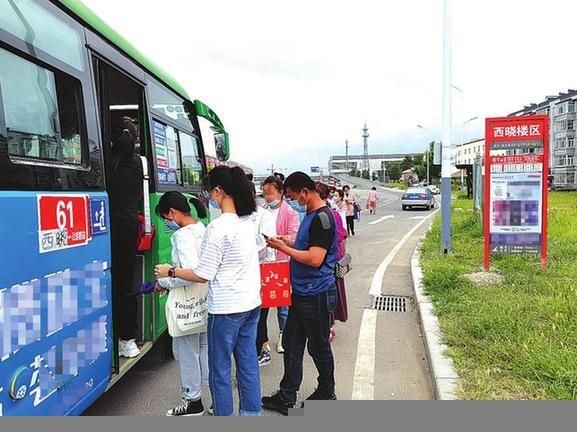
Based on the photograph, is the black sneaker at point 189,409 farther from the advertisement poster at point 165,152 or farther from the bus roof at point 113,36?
the bus roof at point 113,36

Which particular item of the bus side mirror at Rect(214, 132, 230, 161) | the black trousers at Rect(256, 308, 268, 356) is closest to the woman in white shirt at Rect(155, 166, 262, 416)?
the black trousers at Rect(256, 308, 268, 356)

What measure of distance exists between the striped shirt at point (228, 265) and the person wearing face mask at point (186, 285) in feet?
1.25

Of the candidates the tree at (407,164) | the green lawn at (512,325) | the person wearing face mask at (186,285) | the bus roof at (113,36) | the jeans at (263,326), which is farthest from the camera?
the tree at (407,164)

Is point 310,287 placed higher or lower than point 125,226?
lower

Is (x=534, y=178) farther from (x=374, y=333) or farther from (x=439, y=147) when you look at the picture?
(x=374, y=333)

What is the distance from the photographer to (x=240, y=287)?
3.02 meters

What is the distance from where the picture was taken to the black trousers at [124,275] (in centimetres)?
383

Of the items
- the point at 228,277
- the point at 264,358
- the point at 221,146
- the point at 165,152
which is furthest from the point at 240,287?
the point at 221,146

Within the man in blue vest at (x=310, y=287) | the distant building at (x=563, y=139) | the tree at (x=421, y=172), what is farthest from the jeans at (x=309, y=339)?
the tree at (x=421, y=172)

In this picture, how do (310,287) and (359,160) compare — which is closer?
(310,287)

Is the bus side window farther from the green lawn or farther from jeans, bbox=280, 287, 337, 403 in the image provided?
the green lawn

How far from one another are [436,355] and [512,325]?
0.97 m

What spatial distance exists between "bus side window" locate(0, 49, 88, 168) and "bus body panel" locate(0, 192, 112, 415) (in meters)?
0.24

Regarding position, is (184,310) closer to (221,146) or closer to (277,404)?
(277,404)
